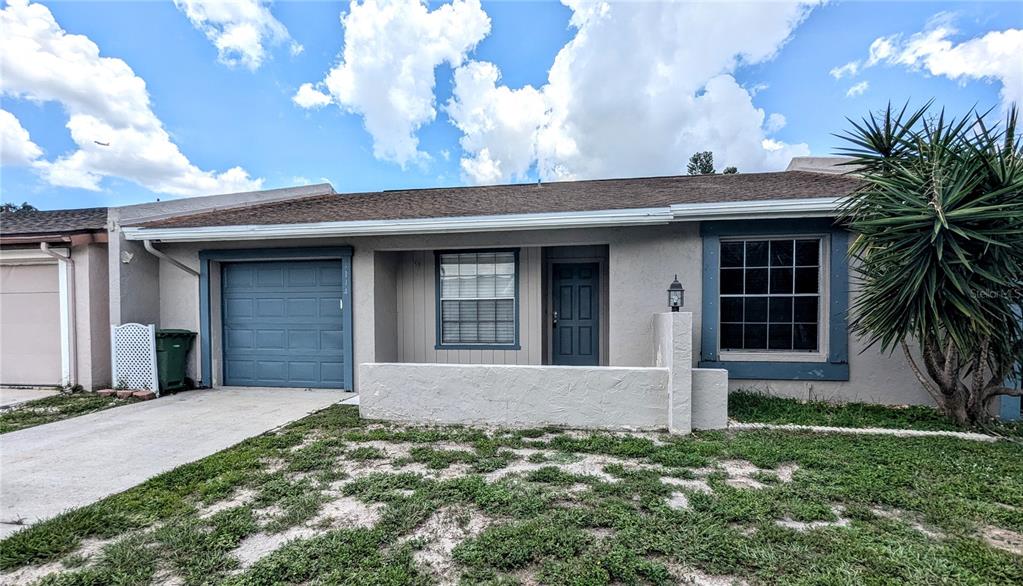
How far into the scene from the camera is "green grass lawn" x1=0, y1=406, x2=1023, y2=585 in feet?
7.13

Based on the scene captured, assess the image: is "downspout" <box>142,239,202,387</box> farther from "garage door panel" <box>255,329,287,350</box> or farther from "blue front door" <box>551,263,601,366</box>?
"blue front door" <box>551,263,601,366</box>

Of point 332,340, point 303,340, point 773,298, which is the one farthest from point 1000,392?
point 303,340

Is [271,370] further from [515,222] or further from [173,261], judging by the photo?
[515,222]

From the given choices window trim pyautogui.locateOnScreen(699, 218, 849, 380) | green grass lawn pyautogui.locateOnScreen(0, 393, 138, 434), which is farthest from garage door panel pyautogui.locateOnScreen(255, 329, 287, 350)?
window trim pyautogui.locateOnScreen(699, 218, 849, 380)

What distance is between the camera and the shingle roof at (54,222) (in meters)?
6.78

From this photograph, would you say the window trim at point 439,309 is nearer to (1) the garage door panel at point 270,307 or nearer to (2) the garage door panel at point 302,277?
(2) the garage door panel at point 302,277

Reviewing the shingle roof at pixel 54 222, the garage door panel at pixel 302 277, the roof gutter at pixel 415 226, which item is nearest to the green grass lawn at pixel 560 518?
the roof gutter at pixel 415 226

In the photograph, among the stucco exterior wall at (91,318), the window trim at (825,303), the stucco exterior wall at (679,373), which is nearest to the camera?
the stucco exterior wall at (679,373)

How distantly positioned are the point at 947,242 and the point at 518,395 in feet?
14.4

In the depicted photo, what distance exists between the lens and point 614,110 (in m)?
13.3

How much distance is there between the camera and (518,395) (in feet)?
15.8

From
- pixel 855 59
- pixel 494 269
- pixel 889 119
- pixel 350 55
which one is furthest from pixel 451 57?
pixel 889 119

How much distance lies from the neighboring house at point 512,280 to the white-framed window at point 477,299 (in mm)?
24

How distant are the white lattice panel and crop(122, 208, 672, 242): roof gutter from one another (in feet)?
4.60
